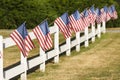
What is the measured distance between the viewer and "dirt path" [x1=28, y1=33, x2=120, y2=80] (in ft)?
38.8

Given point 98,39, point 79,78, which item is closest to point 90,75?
point 79,78

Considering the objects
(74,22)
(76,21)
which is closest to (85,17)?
(76,21)

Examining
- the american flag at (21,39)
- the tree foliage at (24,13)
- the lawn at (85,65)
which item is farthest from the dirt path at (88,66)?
the tree foliage at (24,13)

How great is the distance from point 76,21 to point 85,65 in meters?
3.49

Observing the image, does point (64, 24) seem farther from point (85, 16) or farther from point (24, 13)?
point (24, 13)

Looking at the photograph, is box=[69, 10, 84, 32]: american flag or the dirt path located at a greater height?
box=[69, 10, 84, 32]: american flag

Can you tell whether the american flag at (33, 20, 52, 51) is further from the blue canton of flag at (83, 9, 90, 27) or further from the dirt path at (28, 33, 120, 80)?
the blue canton of flag at (83, 9, 90, 27)

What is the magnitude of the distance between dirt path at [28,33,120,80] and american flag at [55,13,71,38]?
3.28 feet

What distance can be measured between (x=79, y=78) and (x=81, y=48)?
702 cm

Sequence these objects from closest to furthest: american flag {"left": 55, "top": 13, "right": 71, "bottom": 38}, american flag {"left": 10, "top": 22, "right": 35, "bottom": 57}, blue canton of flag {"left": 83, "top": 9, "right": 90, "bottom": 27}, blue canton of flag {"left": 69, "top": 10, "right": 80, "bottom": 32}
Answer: american flag {"left": 10, "top": 22, "right": 35, "bottom": 57} → american flag {"left": 55, "top": 13, "right": 71, "bottom": 38} → blue canton of flag {"left": 69, "top": 10, "right": 80, "bottom": 32} → blue canton of flag {"left": 83, "top": 9, "right": 90, "bottom": 27}

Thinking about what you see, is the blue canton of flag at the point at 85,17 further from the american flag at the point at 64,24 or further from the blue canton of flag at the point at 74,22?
the american flag at the point at 64,24

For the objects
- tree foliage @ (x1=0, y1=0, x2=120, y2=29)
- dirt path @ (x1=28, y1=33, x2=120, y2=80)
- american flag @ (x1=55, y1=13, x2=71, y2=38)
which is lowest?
dirt path @ (x1=28, y1=33, x2=120, y2=80)

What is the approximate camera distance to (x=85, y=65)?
13.8 m

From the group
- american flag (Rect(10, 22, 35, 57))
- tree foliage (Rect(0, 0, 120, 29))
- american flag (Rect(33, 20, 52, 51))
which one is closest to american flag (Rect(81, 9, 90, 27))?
american flag (Rect(33, 20, 52, 51))
